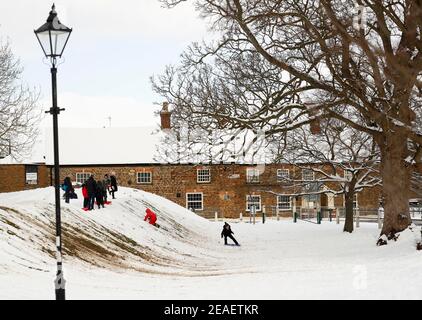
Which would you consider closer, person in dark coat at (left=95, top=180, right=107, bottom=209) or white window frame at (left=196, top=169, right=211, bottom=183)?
person in dark coat at (left=95, top=180, right=107, bottom=209)

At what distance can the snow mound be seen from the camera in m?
17.1

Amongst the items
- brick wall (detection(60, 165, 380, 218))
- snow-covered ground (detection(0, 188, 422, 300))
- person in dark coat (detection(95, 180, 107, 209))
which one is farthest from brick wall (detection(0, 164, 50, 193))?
person in dark coat (detection(95, 180, 107, 209))

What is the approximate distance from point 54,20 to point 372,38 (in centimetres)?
1394

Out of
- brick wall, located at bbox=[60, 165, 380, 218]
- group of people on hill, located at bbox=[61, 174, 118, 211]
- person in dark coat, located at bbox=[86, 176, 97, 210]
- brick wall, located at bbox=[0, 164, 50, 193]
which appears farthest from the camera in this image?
brick wall, located at bbox=[60, 165, 380, 218]

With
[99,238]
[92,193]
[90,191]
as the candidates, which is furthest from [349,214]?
[99,238]

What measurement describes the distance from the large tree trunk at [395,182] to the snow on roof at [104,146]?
37.0 m

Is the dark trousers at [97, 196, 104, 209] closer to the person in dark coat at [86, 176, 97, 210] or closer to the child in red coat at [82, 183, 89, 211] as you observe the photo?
the person in dark coat at [86, 176, 97, 210]

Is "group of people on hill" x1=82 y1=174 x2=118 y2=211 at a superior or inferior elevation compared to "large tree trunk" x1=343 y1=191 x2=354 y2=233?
superior

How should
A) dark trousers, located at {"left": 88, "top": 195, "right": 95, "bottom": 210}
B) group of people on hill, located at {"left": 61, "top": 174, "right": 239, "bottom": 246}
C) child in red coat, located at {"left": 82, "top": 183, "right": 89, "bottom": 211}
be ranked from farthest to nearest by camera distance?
dark trousers, located at {"left": 88, "top": 195, "right": 95, "bottom": 210} → child in red coat, located at {"left": 82, "top": 183, "right": 89, "bottom": 211} → group of people on hill, located at {"left": 61, "top": 174, "right": 239, "bottom": 246}

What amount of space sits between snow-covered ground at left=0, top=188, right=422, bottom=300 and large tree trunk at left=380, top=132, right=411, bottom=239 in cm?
80

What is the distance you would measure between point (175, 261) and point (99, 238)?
3.01 meters

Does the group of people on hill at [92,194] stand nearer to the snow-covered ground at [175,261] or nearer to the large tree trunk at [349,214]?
the snow-covered ground at [175,261]

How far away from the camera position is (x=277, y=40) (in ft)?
73.5
